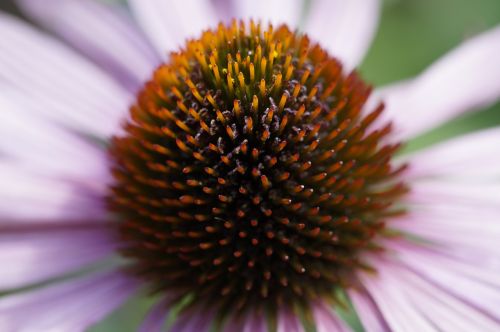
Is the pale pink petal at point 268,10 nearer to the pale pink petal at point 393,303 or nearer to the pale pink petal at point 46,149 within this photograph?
the pale pink petal at point 46,149

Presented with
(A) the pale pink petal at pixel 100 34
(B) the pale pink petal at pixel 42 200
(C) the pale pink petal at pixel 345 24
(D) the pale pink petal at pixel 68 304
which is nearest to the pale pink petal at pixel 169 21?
(A) the pale pink petal at pixel 100 34

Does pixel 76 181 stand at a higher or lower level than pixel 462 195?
higher

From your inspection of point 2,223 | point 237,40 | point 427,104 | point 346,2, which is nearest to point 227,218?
point 237,40

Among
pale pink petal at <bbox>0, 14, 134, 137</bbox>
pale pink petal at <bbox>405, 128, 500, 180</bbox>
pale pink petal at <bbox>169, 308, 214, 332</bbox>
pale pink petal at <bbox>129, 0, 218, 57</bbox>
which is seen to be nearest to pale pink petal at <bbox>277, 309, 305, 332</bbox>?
pale pink petal at <bbox>169, 308, 214, 332</bbox>

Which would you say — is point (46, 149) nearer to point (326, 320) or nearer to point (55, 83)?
point (55, 83)

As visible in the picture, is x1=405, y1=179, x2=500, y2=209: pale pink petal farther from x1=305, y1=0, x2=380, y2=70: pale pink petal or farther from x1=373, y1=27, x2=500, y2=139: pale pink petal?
x1=305, y1=0, x2=380, y2=70: pale pink petal

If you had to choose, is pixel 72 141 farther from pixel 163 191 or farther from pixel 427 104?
pixel 427 104
